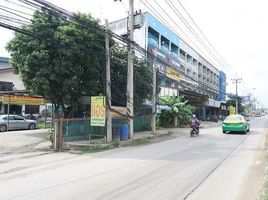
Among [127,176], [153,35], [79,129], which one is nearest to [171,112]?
[79,129]

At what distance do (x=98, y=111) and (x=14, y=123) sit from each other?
12.5 meters

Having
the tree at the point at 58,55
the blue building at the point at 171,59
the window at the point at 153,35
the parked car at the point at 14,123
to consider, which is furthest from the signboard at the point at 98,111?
the window at the point at 153,35

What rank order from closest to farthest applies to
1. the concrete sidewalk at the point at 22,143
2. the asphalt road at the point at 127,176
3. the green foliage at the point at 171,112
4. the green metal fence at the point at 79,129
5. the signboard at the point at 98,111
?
the asphalt road at the point at 127,176
the concrete sidewalk at the point at 22,143
the green metal fence at the point at 79,129
the signboard at the point at 98,111
the green foliage at the point at 171,112

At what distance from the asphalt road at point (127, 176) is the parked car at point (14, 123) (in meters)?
14.6

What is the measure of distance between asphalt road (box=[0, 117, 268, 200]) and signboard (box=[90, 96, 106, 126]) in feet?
14.1

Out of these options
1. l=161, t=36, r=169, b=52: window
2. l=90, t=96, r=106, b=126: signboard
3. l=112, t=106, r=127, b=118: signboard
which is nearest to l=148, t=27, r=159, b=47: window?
l=161, t=36, r=169, b=52: window

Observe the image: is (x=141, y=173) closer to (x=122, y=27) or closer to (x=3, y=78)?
(x=122, y=27)

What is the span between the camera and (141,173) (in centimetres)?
1109

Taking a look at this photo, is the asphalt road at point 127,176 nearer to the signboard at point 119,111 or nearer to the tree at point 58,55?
the tree at point 58,55

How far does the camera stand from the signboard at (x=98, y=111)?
2025 cm

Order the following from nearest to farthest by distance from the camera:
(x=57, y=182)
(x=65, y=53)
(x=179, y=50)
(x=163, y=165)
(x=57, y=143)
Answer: (x=57, y=182)
(x=163, y=165)
(x=57, y=143)
(x=65, y=53)
(x=179, y=50)

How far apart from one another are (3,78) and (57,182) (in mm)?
37107

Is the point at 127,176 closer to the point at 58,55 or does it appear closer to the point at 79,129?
the point at 79,129

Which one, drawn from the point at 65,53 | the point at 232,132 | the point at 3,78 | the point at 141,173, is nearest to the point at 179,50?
the point at 3,78
